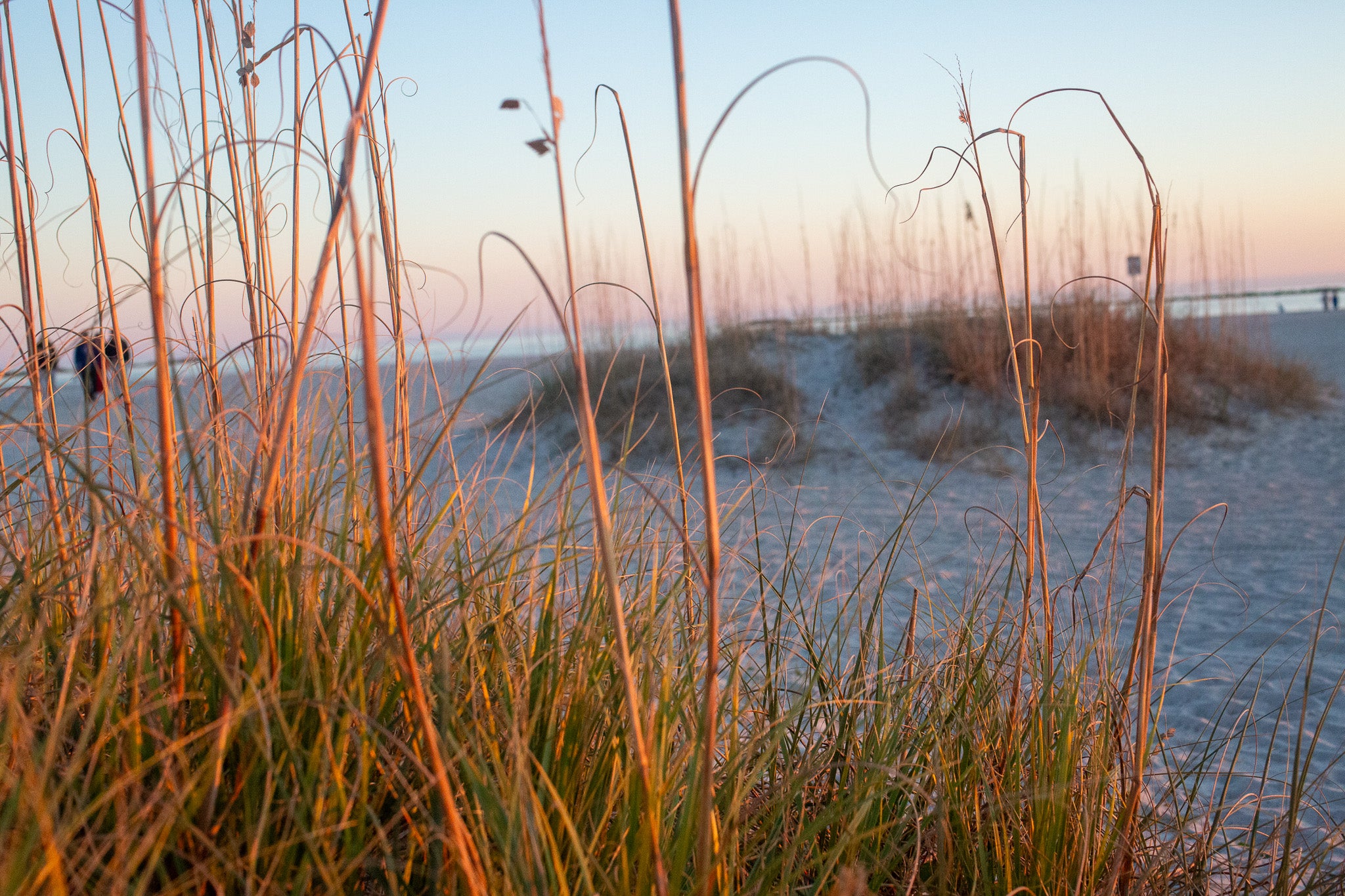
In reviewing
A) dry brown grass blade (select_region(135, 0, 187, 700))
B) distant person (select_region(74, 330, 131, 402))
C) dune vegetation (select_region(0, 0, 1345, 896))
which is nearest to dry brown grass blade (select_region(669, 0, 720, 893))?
dune vegetation (select_region(0, 0, 1345, 896))

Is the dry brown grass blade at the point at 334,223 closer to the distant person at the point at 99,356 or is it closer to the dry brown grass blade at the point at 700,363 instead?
the dry brown grass blade at the point at 700,363

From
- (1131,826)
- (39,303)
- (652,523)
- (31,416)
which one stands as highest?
(39,303)

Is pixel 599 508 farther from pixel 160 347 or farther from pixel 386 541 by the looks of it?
pixel 160 347

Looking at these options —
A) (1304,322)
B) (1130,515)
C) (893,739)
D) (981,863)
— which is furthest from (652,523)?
(1304,322)

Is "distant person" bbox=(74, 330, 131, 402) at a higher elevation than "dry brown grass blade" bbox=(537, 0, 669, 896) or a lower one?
higher

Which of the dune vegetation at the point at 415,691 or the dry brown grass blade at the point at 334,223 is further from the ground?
the dry brown grass blade at the point at 334,223

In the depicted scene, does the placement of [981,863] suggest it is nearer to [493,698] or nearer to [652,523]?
[493,698]

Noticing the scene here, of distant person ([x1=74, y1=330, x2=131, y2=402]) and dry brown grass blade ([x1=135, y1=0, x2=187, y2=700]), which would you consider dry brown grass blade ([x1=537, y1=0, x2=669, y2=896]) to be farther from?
distant person ([x1=74, y1=330, x2=131, y2=402])

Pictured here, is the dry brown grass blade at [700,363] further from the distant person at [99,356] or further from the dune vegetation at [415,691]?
the distant person at [99,356]

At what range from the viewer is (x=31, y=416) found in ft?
3.38

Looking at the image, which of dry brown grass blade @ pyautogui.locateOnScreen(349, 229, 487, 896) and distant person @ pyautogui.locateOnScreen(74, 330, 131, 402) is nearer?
dry brown grass blade @ pyautogui.locateOnScreen(349, 229, 487, 896)

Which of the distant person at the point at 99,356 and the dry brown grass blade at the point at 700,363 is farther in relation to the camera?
the distant person at the point at 99,356

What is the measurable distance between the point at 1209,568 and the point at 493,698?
3829 millimetres

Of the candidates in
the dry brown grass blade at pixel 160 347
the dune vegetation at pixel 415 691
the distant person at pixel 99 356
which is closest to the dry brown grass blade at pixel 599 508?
the dune vegetation at pixel 415 691
